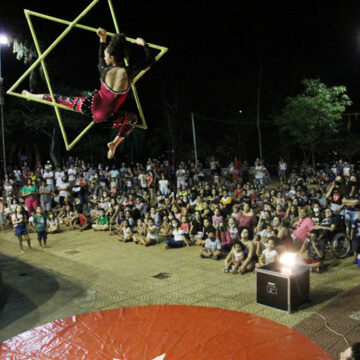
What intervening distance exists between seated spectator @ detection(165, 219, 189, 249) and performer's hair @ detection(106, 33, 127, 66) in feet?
23.0

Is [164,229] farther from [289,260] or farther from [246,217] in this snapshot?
[289,260]

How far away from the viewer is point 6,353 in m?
4.19

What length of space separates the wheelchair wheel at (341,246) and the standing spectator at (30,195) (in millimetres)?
9872

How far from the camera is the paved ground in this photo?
18.3 ft

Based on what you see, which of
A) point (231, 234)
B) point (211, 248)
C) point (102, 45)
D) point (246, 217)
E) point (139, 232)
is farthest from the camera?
point (139, 232)

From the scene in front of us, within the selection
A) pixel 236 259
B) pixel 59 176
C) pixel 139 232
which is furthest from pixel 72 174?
pixel 236 259

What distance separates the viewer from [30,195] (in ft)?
44.0

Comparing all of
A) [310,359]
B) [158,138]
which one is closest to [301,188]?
[310,359]

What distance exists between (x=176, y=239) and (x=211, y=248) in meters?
1.53

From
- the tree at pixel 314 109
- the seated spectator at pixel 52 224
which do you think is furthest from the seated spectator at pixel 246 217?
the tree at pixel 314 109

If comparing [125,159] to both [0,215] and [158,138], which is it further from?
[0,215]

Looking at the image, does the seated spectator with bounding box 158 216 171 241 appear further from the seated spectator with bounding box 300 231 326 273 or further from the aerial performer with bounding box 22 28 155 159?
the aerial performer with bounding box 22 28 155 159

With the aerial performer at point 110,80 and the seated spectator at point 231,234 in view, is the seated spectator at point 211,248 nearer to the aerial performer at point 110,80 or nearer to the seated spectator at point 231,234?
the seated spectator at point 231,234

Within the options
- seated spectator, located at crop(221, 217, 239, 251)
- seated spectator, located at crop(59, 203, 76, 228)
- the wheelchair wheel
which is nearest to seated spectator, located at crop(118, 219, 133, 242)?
seated spectator, located at crop(221, 217, 239, 251)
